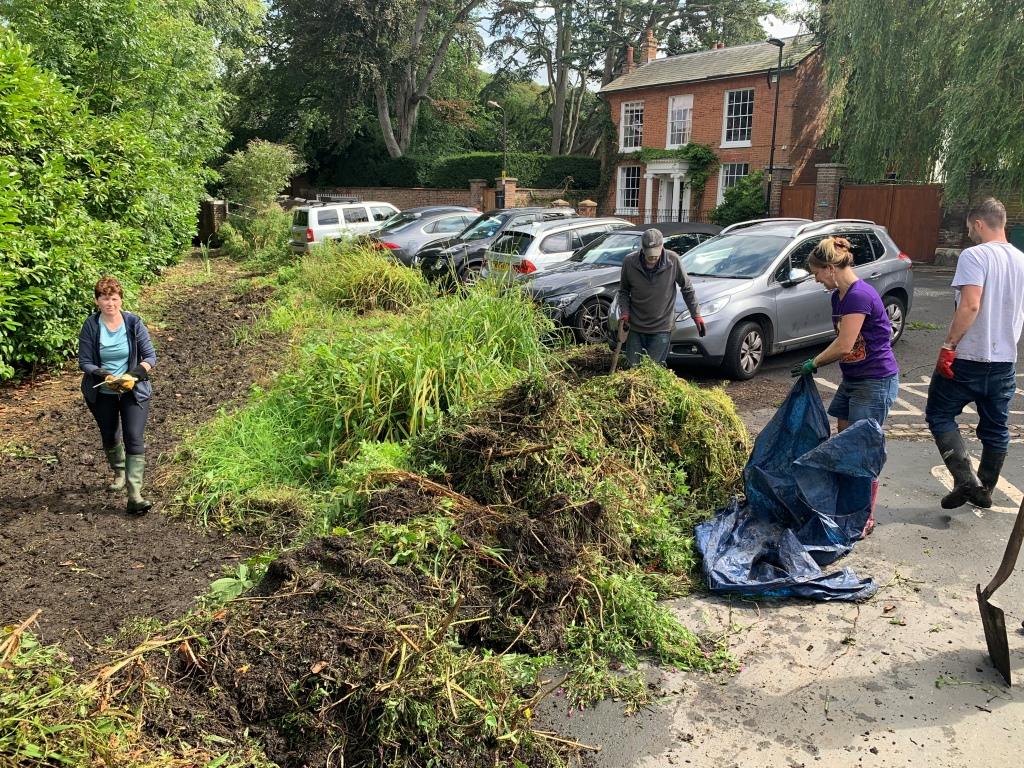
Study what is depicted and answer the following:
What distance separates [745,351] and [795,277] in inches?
40.1

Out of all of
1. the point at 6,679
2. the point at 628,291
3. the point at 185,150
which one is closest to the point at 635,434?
the point at 628,291

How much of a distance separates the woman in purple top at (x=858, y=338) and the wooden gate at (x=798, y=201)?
64.2ft

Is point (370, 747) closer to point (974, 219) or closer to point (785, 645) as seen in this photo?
point (785, 645)

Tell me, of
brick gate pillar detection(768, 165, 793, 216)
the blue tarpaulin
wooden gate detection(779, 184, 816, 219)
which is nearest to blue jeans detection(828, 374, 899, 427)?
the blue tarpaulin

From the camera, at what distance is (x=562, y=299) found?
9.29m

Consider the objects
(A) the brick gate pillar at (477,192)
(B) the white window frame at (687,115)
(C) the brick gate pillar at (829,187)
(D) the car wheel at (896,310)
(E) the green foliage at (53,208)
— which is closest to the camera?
(E) the green foliage at (53,208)

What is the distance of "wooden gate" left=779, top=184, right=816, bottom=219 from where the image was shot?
74.9 feet

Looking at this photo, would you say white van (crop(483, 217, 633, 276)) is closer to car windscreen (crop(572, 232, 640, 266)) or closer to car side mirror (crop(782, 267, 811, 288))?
car windscreen (crop(572, 232, 640, 266))

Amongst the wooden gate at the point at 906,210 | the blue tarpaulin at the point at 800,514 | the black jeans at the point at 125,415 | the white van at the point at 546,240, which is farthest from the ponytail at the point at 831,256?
the wooden gate at the point at 906,210

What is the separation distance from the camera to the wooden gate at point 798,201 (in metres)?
22.8

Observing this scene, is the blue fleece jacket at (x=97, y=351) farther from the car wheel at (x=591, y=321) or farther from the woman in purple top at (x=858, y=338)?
the car wheel at (x=591, y=321)

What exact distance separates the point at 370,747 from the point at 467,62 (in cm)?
4118

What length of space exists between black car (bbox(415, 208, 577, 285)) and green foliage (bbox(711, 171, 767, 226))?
432 inches

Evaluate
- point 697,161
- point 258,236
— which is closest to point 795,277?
point 258,236
